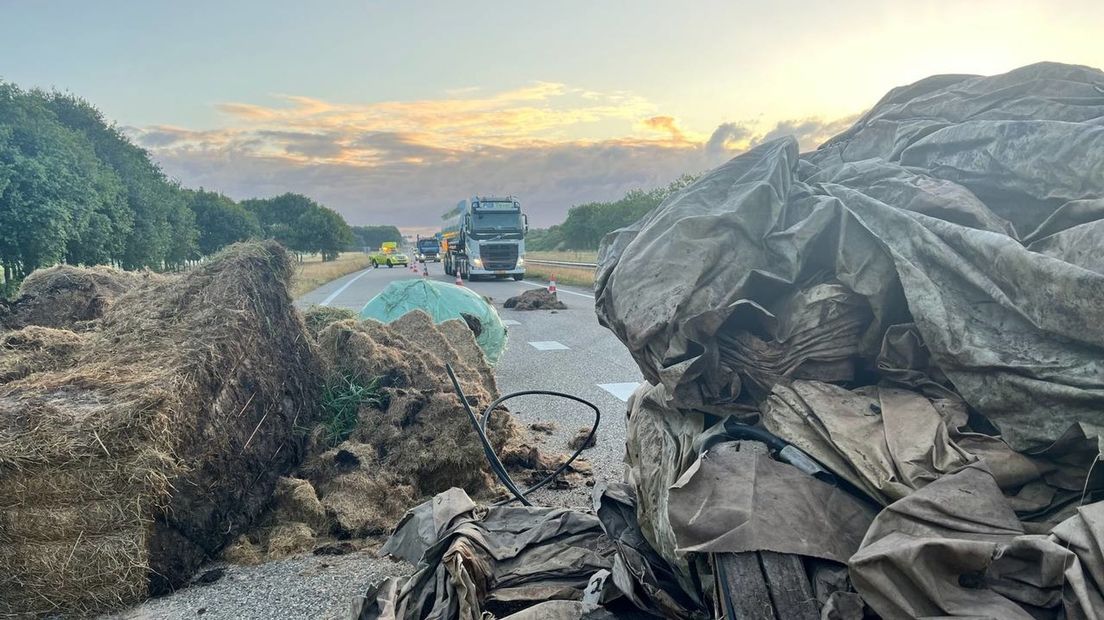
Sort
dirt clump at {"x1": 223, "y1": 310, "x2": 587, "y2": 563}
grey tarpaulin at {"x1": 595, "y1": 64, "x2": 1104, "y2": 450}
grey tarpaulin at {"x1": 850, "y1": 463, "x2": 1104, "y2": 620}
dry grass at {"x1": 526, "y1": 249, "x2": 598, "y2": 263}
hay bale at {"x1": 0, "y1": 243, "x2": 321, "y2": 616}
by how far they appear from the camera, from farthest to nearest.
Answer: dry grass at {"x1": 526, "y1": 249, "x2": 598, "y2": 263} → dirt clump at {"x1": 223, "y1": 310, "x2": 587, "y2": 563} → hay bale at {"x1": 0, "y1": 243, "x2": 321, "y2": 616} → grey tarpaulin at {"x1": 595, "y1": 64, "x2": 1104, "y2": 450} → grey tarpaulin at {"x1": 850, "y1": 463, "x2": 1104, "y2": 620}

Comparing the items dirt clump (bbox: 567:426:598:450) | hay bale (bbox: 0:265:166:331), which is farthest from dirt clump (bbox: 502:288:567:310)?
dirt clump (bbox: 567:426:598:450)

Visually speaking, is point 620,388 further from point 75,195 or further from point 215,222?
point 215,222

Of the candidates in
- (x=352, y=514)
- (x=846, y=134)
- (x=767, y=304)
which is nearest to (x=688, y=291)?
(x=767, y=304)

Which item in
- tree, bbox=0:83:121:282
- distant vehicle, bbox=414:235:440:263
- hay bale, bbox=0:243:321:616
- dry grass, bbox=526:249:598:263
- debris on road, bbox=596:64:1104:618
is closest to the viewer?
debris on road, bbox=596:64:1104:618

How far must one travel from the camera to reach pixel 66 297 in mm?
6117

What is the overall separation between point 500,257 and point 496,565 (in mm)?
25411

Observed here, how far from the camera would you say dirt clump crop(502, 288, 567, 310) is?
53.5 ft

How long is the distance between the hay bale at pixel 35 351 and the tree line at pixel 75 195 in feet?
11.3

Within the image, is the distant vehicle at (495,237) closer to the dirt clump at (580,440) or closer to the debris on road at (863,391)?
the dirt clump at (580,440)

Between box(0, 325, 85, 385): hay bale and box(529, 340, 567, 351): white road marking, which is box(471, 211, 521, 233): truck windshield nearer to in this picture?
box(529, 340, 567, 351): white road marking

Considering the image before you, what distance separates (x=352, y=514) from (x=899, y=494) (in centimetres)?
288

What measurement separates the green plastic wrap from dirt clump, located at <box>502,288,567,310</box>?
8220 mm

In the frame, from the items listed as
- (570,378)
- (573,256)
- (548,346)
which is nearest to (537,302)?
(548,346)

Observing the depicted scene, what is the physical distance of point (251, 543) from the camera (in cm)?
369
